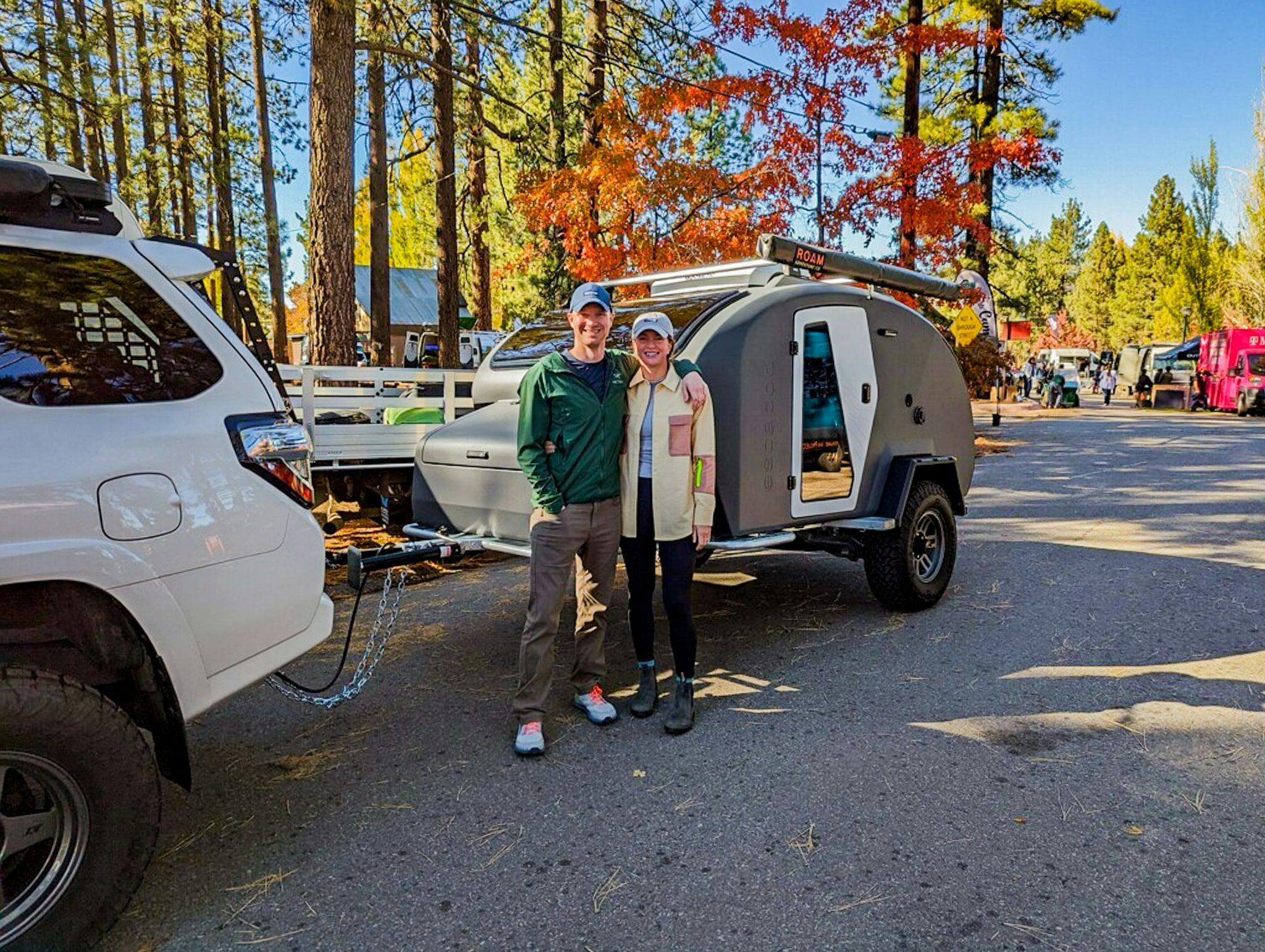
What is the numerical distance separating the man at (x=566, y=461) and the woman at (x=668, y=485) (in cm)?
8

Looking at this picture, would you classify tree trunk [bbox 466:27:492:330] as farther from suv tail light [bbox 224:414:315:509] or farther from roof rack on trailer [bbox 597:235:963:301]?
suv tail light [bbox 224:414:315:509]

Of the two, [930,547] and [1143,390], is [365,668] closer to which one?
[930,547]

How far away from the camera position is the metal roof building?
4041 centimetres

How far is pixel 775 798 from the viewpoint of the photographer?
332 cm

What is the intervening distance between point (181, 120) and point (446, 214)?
12867 millimetres

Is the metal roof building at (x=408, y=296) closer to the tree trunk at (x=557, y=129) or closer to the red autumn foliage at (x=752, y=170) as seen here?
the tree trunk at (x=557, y=129)

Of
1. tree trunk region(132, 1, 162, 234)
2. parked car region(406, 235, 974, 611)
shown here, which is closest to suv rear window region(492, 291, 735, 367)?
parked car region(406, 235, 974, 611)

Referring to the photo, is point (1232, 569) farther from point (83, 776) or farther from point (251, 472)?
point (83, 776)

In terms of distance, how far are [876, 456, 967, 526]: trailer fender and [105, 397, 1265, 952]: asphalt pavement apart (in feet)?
2.56

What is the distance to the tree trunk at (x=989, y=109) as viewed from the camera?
837 inches

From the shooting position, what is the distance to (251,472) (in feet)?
9.14

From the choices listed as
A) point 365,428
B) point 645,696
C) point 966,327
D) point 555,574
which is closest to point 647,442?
point 555,574

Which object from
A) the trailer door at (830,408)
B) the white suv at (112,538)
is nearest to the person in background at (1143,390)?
the trailer door at (830,408)

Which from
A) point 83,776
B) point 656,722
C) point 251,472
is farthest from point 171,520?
point 656,722
